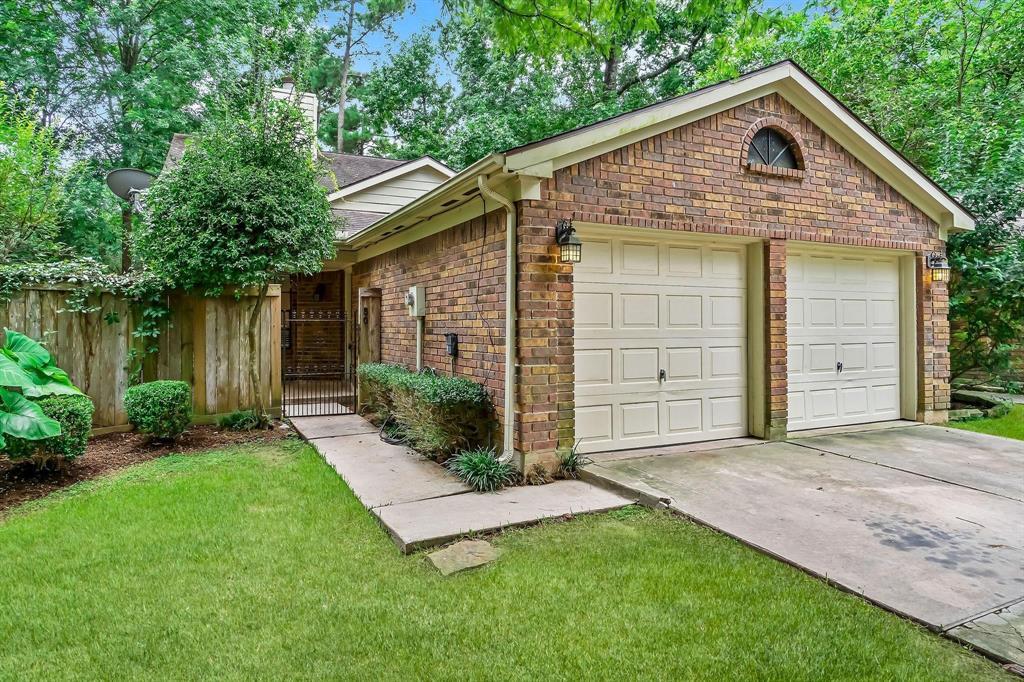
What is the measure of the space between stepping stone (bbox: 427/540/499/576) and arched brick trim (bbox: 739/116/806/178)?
16.2ft

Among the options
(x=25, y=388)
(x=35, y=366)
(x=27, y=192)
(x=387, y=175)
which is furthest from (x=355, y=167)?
(x=25, y=388)

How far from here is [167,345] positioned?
729cm

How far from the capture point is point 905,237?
7.23 metres

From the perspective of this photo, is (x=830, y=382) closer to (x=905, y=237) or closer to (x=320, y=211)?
(x=905, y=237)

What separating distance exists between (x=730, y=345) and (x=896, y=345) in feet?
9.39

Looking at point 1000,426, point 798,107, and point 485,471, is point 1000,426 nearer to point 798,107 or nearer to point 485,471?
point 798,107

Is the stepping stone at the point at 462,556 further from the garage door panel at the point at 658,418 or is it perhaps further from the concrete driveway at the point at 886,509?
the garage door panel at the point at 658,418

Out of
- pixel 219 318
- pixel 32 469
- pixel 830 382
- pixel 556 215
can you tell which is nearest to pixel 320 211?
pixel 219 318

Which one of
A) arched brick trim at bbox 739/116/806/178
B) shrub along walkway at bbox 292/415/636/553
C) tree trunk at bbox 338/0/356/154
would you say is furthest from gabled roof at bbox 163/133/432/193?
tree trunk at bbox 338/0/356/154

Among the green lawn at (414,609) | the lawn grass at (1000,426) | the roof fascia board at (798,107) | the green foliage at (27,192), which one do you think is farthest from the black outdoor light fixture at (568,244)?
the green foliage at (27,192)

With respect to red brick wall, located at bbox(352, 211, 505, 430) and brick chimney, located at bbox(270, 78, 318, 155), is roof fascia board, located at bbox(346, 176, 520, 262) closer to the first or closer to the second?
red brick wall, located at bbox(352, 211, 505, 430)

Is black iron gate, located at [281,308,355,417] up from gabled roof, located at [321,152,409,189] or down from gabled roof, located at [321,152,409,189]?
down

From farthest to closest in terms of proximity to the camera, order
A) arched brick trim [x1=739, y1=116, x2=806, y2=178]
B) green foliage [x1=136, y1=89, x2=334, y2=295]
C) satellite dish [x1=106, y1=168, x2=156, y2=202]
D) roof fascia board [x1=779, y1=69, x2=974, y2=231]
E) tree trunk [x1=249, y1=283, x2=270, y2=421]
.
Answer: satellite dish [x1=106, y1=168, x2=156, y2=202] < tree trunk [x1=249, y1=283, x2=270, y2=421] < green foliage [x1=136, y1=89, x2=334, y2=295] < roof fascia board [x1=779, y1=69, x2=974, y2=231] < arched brick trim [x1=739, y1=116, x2=806, y2=178]

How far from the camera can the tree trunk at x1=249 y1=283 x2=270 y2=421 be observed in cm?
734
